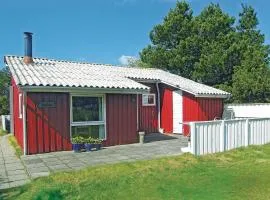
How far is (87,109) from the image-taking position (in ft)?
40.2

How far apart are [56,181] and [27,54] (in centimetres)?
858

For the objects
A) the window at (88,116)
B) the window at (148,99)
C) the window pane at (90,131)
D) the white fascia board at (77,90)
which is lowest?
the window pane at (90,131)

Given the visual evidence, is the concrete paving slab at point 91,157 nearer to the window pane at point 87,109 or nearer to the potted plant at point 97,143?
the potted plant at point 97,143

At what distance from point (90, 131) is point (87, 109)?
91cm

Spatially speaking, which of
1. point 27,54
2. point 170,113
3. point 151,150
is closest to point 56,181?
point 151,150

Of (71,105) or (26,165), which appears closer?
(26,165)

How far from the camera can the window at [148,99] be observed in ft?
56.5

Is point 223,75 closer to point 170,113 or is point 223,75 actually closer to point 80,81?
point 170,113

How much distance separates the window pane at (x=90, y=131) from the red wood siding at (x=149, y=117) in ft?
14.8

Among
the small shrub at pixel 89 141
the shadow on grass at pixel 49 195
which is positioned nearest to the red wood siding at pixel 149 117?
the small shrub at pixel 89 141

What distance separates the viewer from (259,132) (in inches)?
505

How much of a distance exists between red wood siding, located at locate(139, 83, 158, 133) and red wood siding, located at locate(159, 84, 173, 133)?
37 cm

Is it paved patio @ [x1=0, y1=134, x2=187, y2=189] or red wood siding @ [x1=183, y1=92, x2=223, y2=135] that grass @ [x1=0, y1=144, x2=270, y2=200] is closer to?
paved patio @ [x1=0, y1=134, x2=187, y2=189]

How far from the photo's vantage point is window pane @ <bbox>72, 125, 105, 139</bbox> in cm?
1186
